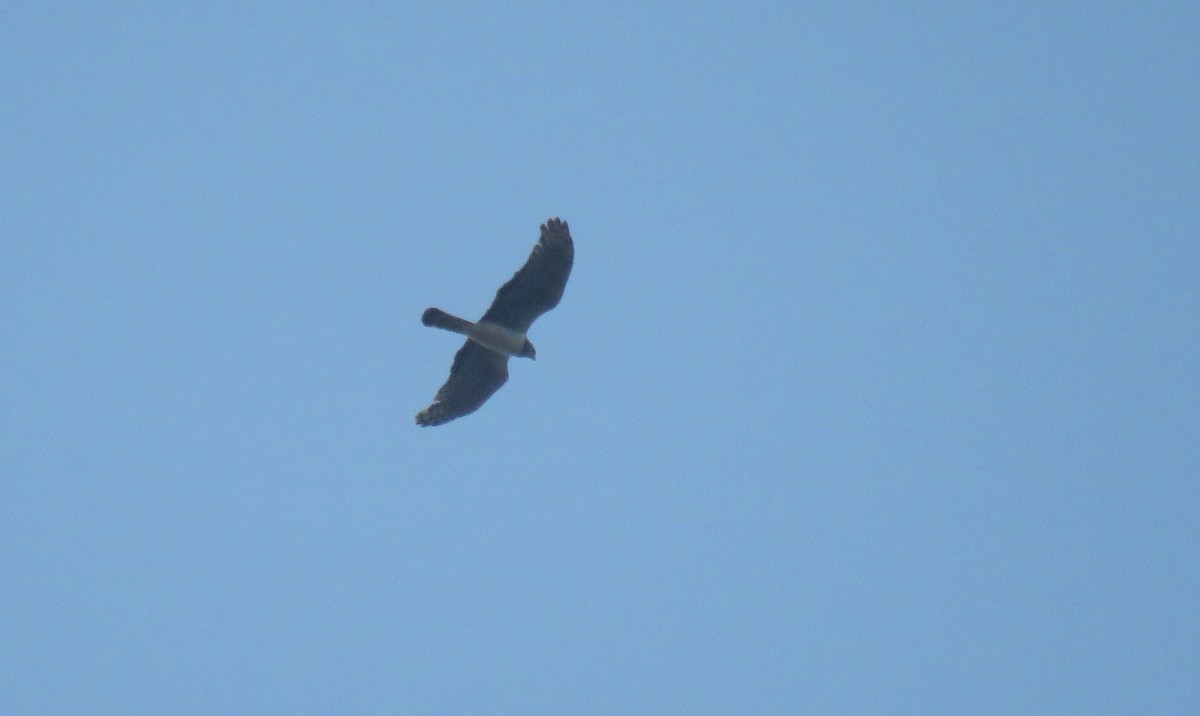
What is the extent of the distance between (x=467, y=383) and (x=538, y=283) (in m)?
2.29

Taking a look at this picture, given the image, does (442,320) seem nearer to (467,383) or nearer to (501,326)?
(501,326)

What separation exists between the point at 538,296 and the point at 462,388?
2.19 metres

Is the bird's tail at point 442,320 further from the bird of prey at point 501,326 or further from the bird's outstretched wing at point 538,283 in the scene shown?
the bird's outstretched wing at point 538,283

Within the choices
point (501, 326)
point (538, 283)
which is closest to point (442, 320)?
point (501, 326)

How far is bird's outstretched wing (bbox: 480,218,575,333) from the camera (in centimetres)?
1927

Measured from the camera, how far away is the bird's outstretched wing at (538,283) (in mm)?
19266

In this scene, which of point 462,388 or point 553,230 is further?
point 462,388

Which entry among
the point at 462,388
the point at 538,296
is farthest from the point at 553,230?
the point at 462,388

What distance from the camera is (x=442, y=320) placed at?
64.1ft

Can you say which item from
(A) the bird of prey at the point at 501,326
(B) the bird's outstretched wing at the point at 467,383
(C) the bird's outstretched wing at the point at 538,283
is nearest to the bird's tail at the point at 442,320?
(A) the bird of prey at the point at 501,326

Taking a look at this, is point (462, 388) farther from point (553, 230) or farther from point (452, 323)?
point (553, 230)

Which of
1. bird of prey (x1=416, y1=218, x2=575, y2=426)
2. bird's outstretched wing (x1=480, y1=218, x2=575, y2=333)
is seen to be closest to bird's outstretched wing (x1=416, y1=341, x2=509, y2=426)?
bird of prey (x1=416, y1=218, x2=575, y2=426)

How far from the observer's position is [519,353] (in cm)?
2036

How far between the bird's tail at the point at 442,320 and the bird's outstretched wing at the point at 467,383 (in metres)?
0.85
